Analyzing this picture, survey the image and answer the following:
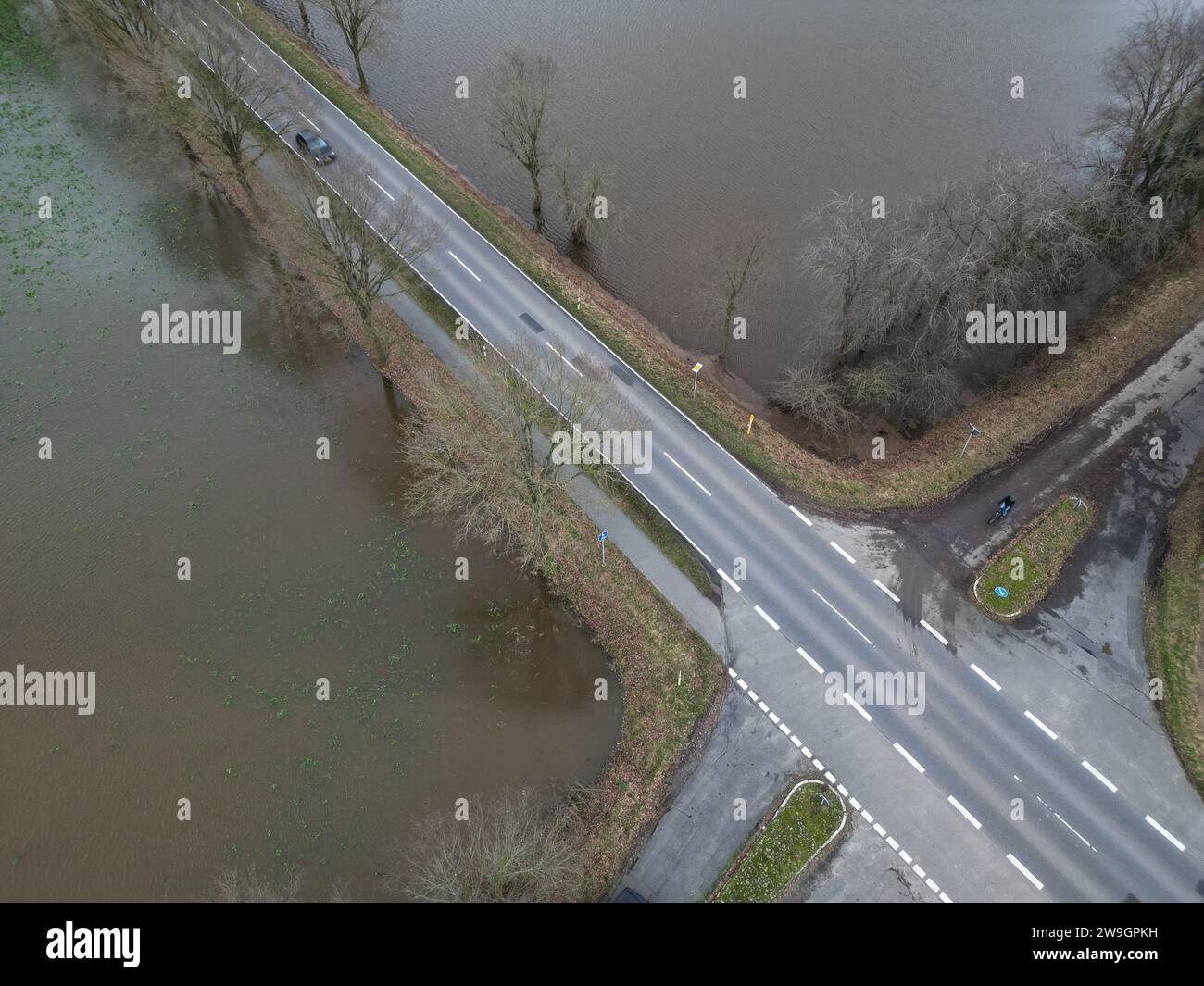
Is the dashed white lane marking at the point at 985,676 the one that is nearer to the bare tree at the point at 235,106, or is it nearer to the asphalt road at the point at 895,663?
the asphalt road at the point at 895,663

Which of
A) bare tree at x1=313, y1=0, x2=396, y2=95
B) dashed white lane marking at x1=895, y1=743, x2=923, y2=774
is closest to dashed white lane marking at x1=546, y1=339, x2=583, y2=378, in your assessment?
dashed white lane marking at x1=895, y1=743, x2=923, y2=774

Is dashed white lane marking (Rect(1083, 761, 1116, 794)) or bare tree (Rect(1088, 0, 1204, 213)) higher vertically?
bare tree (Rect(1088, 0, 1204, 213))

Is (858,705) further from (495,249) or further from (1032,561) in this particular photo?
(495,249)

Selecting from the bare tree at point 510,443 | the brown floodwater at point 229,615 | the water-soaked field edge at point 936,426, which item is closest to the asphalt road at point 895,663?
the water-soaked field edge at point 936,426

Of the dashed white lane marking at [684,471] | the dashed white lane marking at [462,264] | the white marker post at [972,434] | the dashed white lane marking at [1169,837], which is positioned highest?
the dashed white lane marking at [462,264]

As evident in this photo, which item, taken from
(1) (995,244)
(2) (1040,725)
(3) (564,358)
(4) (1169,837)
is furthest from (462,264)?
(4) (1169,837)

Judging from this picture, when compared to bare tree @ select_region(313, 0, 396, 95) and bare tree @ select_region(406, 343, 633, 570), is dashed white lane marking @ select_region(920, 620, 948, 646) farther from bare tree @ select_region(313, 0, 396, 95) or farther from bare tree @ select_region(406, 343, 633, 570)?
bare tree @ select_region(313, 0, 396, 95)
